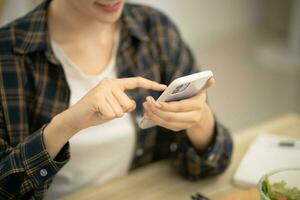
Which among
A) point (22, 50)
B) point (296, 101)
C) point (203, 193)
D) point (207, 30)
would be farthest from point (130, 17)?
point (207, 30)

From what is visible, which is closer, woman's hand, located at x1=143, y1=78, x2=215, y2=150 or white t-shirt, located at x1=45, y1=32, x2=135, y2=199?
woman's hand, located at x1=143, y1=78, x2=215, y2=150

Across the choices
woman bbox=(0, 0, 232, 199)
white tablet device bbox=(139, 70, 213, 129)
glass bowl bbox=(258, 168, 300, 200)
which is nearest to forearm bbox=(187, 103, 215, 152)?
woman bbox=(0, 0, 232, 199)

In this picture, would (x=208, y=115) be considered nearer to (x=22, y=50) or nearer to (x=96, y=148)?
(x=96, y=148)

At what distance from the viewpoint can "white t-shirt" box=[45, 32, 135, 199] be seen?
1.09 meters

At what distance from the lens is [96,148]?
111 centimetres

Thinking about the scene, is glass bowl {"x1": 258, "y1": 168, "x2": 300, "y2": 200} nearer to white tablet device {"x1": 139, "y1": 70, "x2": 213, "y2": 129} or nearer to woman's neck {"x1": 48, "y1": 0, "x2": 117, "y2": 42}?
white tablet device {"x1": 139, "y1": 70, "x2": 213, "y2": 129}

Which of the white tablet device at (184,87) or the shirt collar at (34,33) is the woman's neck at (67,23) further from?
the white tablet device at (184,87)

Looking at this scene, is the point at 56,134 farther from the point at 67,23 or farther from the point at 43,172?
the point at 67,23

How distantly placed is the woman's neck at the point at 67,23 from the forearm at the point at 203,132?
0.40 meters

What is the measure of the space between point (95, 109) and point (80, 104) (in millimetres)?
43

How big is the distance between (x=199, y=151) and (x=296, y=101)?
6.50 ft

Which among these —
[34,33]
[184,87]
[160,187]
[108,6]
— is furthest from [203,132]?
[34,33]

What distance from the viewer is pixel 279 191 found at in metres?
0.76

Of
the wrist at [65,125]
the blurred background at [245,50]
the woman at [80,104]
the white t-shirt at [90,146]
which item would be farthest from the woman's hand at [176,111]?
the blurred background at [245,50]
